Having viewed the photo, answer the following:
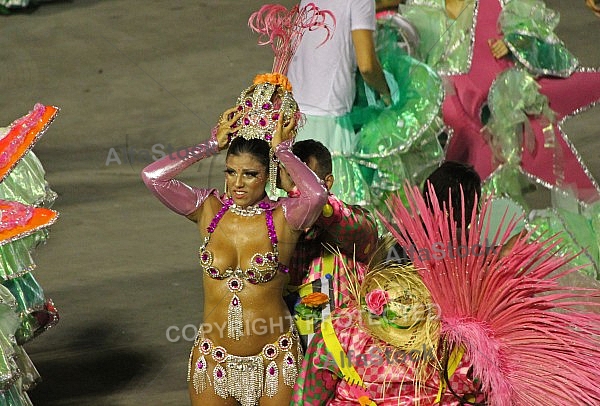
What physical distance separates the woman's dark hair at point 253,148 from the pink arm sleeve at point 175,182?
99 millimetres

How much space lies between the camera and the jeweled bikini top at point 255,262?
3.96 metres

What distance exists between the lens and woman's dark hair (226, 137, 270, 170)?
3.95 m

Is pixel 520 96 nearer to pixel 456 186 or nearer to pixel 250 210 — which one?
pixel 456 186

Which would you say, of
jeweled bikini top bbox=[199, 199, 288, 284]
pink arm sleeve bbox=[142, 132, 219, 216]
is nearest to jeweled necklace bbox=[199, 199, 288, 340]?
jeweled bikini top bbox=[199, 199, 288, 284]

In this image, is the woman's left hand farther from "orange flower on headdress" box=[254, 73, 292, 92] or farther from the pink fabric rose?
the pink fabric rose

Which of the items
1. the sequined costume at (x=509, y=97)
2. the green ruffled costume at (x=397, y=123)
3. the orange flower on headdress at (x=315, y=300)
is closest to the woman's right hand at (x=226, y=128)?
the orange flower on headdress at (x=315, y=300)

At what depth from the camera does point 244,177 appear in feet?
13.0

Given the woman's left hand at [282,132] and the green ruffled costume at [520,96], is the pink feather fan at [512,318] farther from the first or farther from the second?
the green ruffled costume at [520,96]

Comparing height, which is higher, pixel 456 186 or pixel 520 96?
pixel 456 186

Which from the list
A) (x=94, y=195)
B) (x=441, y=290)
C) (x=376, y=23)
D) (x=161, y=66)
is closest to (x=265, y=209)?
(x=441, y=290)

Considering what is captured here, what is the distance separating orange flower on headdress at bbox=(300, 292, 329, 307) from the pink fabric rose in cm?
77

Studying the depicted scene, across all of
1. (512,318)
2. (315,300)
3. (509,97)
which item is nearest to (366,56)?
(509,97)

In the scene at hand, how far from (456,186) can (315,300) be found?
0.58 metres

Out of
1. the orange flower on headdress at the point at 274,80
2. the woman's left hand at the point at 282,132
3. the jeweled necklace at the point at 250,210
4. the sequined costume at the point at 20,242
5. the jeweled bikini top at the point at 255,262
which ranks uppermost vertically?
the orange flower on headdress at the point at 274,80
